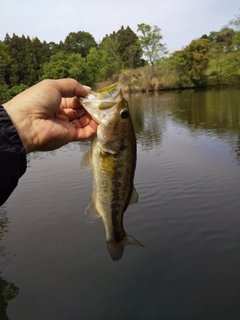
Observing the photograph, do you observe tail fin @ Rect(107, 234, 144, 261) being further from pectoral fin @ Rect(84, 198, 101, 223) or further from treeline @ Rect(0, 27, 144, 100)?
treeline @ Rect(0, 27, 144, 100)

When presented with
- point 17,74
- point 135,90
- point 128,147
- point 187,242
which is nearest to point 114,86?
point 128,147

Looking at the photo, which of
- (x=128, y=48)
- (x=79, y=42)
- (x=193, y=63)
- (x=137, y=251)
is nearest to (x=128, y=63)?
(x=128, y=48)

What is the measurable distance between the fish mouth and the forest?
5471cm

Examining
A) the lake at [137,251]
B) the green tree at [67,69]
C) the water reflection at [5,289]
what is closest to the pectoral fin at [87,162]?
the lake at [137,251]

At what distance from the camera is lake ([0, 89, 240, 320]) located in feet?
17.8

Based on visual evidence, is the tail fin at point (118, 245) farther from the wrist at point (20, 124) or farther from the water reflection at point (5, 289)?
the water reflection at point (5, 289)

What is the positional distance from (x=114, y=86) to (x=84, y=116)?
29.2 inches

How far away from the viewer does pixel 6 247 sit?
7477mm

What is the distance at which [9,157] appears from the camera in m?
2.29

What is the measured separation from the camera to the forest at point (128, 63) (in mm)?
58625

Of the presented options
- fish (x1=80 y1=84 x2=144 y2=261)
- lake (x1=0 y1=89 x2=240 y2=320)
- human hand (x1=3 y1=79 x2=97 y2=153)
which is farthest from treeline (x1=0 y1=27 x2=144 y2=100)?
fish (x1=80 y1=84 x2=144 y2=261)

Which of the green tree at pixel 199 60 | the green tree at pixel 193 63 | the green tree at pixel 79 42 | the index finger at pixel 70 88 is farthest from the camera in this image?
the green tree at pixel 79 42

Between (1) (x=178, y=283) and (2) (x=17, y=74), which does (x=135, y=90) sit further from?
(1) (x=178, y=283)

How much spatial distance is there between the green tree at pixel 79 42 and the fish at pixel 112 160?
88.3 meters
